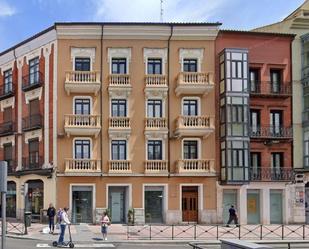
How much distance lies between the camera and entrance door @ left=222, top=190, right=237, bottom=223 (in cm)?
4028

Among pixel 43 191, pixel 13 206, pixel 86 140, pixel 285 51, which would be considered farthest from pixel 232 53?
pixel 13 206

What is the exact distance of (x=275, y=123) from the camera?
4169 cm

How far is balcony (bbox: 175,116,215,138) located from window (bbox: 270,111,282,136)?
4509 millimetres

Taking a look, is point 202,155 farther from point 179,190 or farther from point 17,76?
point 17,76

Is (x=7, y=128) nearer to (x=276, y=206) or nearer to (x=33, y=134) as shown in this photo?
(x=33, y=134)

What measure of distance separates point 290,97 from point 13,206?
22.0 metres

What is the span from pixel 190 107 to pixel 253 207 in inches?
327

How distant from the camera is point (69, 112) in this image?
3972 cm

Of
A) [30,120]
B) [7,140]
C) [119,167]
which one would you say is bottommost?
[119,167]

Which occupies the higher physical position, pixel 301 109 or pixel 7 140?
pixel 301 109

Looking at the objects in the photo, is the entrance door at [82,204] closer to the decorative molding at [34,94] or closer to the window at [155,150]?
the window at [155,150]

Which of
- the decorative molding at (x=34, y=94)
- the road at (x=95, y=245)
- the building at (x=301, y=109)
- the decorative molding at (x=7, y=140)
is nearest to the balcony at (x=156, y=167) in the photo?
the decorative molding at (x=34, y=94)

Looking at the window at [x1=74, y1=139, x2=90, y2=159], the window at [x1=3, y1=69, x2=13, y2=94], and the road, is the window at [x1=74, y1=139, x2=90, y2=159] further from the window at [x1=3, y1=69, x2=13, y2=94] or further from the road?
the road

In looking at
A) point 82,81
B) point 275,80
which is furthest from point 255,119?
point 82,81
